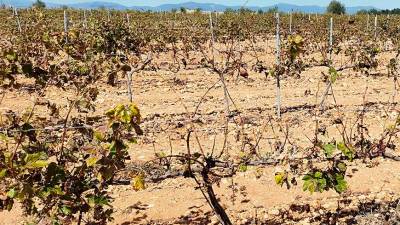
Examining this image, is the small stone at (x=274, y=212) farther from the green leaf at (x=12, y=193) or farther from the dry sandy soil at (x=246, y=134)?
the green leaf at (x=12, y=193)

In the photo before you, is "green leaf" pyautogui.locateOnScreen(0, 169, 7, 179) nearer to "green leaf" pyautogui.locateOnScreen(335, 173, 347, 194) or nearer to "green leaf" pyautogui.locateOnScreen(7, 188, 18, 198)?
"green leaf" pyautogui.locateOnScreen(7, 188, 18, 198)

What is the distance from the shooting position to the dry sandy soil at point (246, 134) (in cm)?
555

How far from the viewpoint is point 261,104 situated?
1013 cm

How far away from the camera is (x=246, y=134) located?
768 centimetres

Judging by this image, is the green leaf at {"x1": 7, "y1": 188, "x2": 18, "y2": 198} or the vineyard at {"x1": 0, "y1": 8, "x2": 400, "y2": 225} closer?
the green leaf at {"x1": 7, "y1": 188, "x2": 18, "y2": 198}

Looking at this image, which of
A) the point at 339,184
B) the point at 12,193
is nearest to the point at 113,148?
the point at 12,193

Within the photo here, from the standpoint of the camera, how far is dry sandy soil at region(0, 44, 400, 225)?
5.55 metres

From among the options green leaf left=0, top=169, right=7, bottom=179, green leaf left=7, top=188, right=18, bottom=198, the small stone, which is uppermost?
green leaf left=0, top=169, right=7, bottom=179

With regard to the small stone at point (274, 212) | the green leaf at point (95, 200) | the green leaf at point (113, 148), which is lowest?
the small stone at point (274, 212)

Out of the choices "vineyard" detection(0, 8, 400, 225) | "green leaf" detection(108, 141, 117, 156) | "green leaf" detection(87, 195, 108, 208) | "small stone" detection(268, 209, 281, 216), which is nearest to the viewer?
"green leaf" detection(108, 141, 117, 156)

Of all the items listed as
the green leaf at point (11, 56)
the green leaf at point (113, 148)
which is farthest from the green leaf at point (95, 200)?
the green leaf at point (11, 56)

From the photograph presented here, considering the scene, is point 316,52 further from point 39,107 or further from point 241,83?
point 39,107

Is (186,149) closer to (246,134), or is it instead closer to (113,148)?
(246,134)

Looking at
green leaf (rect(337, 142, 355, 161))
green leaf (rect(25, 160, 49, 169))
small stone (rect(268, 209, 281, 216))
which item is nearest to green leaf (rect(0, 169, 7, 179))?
green leaf (rect(25, 160, 49, 169))
